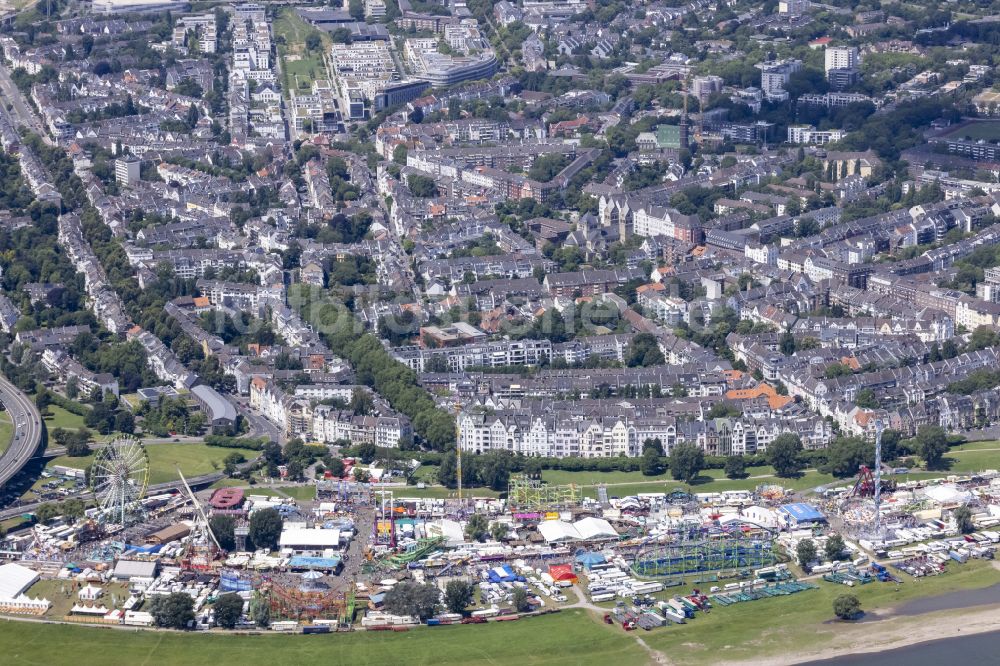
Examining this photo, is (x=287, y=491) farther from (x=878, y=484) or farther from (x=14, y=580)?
(x=878, y=484)

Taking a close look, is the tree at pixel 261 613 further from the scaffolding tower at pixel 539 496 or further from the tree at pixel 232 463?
the tree at pixel 232 463

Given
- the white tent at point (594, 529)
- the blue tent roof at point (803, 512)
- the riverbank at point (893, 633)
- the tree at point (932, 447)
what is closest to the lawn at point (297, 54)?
the tree at point (932, 447)

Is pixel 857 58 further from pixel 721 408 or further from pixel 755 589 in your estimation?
pixel 755 589

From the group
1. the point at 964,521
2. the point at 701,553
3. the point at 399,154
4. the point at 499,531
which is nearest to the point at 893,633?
the point at 701,553

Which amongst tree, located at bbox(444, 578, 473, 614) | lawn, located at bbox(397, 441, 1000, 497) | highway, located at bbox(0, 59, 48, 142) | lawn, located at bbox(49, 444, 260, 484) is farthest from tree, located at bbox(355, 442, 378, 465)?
highway, located at bbox(0, 59, 48, 142)

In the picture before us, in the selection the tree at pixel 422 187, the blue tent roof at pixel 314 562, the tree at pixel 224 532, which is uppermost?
the tree at pixel 422 187
